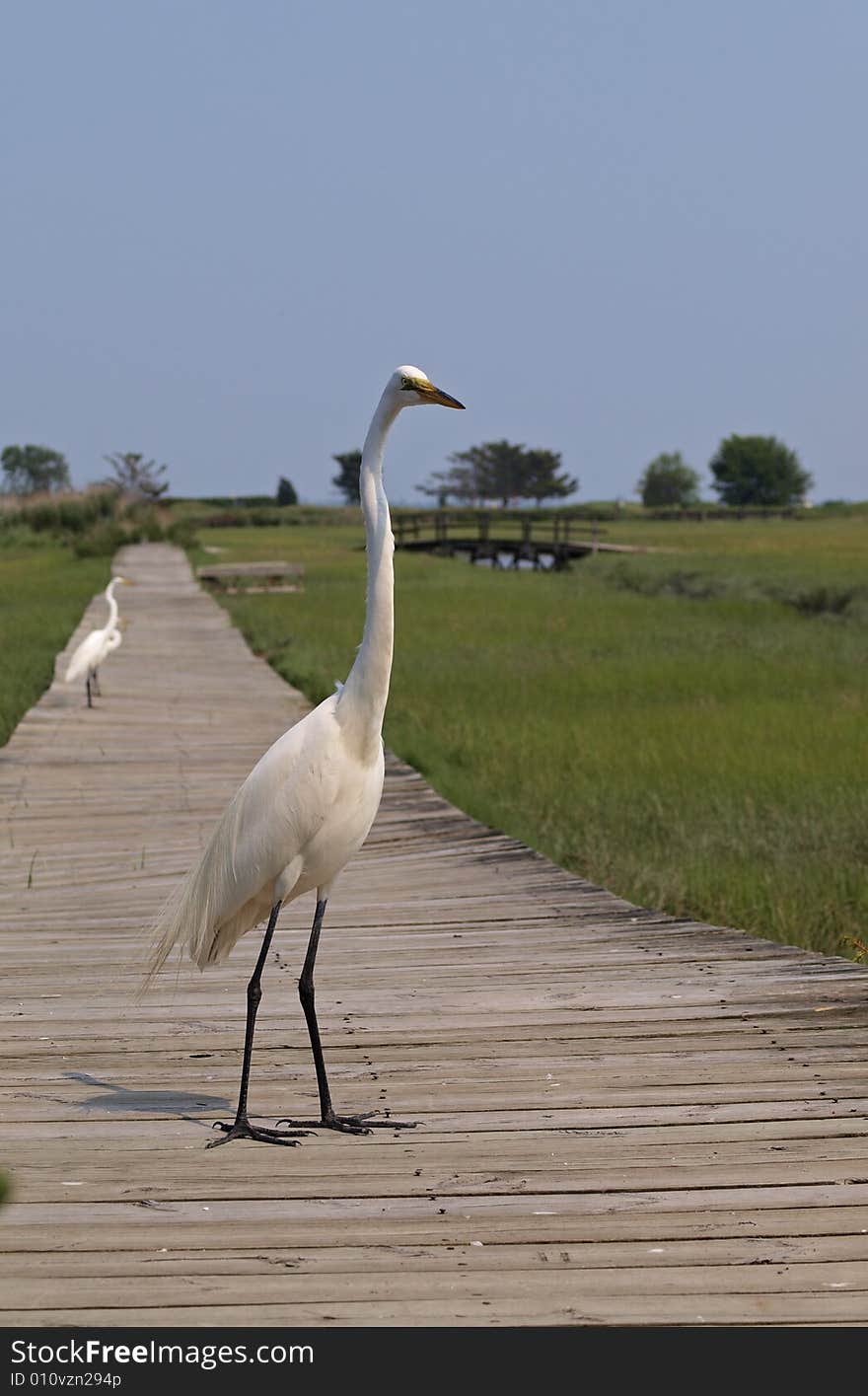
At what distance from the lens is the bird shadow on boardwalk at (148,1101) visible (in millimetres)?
3611

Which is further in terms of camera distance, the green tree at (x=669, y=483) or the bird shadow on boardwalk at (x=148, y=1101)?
the green tree at (x=669, y=483)

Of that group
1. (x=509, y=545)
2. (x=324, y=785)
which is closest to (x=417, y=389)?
(x=324, y=785)

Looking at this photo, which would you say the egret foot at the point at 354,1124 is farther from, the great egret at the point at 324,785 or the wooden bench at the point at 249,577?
the wooden bench at the point at 249,577

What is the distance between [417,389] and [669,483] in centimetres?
13476

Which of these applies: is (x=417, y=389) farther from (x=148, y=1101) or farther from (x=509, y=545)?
(x=509, y=545)

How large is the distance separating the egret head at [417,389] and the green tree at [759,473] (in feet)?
405

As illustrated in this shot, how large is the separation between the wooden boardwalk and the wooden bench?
803 inches

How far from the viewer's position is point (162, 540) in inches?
1774

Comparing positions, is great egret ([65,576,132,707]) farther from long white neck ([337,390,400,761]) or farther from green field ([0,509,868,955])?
long white neck ([337,390,400,761])

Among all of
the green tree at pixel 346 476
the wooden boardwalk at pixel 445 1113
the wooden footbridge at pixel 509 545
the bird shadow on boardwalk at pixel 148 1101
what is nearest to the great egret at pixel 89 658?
the wooden boardwalk at pixel 445 1113

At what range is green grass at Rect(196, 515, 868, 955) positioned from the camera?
23.9ft

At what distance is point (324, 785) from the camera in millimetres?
3611

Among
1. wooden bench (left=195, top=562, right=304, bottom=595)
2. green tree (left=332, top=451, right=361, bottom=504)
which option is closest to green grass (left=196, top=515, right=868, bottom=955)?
Result: wooden bench (left=195, top=562, right=304, bottom=595)

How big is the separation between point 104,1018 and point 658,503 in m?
129
